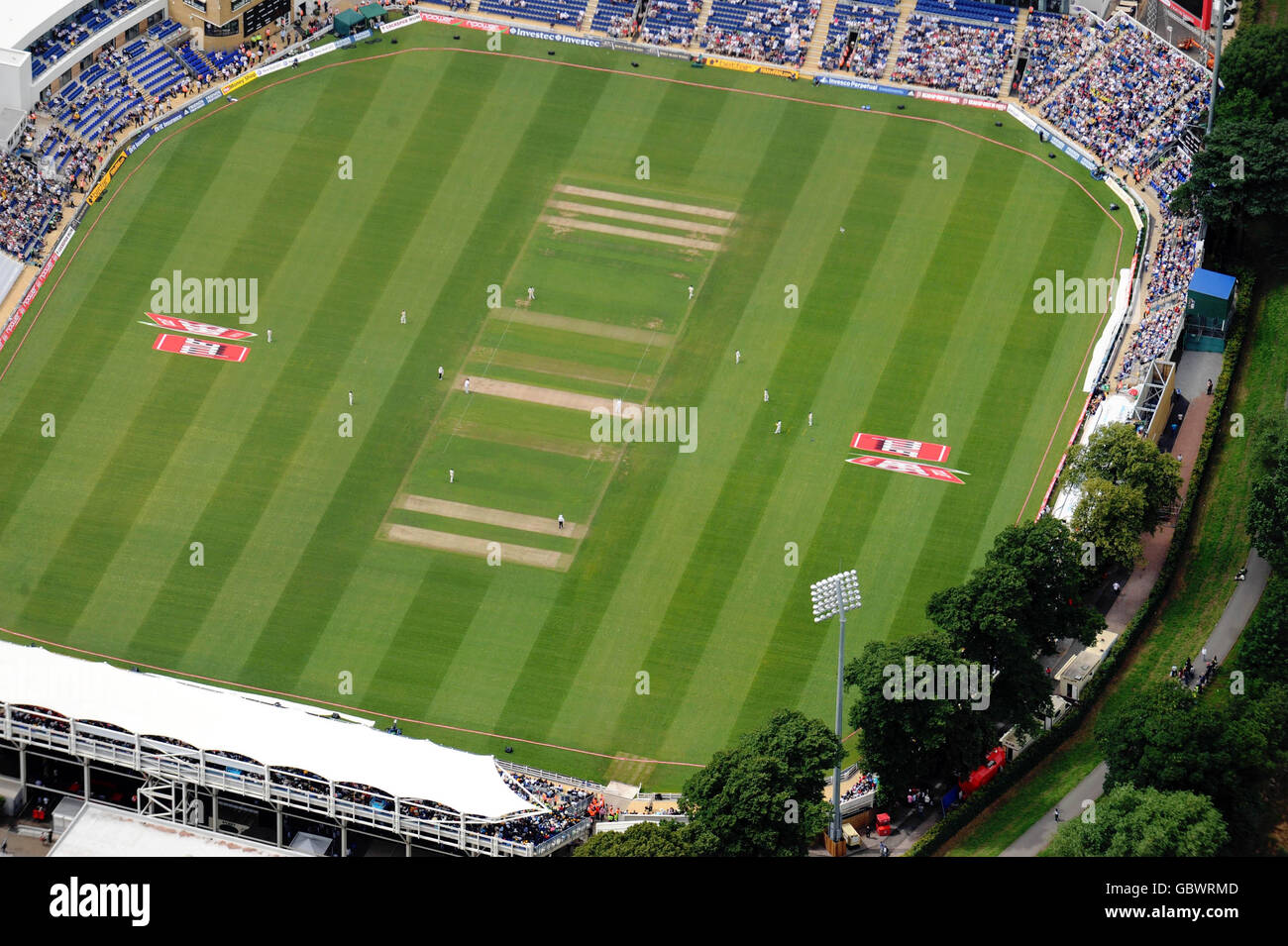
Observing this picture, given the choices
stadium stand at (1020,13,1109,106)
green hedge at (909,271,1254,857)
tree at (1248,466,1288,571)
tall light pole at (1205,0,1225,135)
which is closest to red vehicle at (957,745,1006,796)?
green hedge at (909,271,1254,857)

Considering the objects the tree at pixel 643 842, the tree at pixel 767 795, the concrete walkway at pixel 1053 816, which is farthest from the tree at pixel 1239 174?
the tree at pixel 643 842

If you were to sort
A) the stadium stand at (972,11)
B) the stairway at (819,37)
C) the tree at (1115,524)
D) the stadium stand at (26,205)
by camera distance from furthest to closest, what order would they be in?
the stairway at (819,37) < the stadium stand at (972,11) < the stadium stand at (26,205) < the tree at (1115,524)

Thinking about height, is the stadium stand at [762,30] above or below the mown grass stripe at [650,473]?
above

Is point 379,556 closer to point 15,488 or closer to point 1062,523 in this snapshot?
point 15,488

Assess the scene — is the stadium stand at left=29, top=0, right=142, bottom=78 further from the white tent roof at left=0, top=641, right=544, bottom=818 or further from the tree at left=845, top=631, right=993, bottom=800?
the tree at left=845, top=631, right=993, bottom=800

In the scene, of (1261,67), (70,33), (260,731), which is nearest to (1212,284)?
(1261,67)

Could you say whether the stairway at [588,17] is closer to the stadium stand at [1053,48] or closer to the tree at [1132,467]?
the stadium stand at [1053,48]

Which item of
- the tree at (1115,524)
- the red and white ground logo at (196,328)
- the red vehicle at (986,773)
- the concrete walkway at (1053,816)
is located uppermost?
the red and white ground logo at (196,328)

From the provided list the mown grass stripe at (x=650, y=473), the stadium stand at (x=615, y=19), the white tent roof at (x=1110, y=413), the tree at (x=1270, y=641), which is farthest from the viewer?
the stadium stand at (x=615, y=19)
